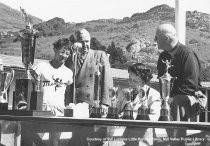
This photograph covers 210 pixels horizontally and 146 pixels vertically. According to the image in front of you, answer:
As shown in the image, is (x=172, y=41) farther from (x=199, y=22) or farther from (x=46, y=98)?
(x=199, y=22)

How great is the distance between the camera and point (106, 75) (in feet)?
14.1

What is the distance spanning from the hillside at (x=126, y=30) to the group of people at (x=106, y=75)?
4209 centimetres

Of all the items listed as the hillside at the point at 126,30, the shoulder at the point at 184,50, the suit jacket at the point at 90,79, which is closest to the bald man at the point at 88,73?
the suit jacket at the point at 90,79

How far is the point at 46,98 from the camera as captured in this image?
163 inches

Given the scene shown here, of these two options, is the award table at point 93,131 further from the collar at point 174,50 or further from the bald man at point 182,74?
the collar at point 174,50

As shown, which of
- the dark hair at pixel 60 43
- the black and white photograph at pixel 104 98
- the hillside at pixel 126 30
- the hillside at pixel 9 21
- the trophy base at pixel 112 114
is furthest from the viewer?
the hillside at pixel 9 21

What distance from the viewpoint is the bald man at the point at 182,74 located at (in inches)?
127

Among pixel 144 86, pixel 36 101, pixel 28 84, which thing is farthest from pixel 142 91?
pixel 28 84

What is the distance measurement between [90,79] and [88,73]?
2.8 inches

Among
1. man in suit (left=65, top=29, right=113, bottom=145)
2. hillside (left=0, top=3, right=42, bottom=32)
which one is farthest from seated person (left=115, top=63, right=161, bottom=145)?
hillside (left=0, top=3, right=42, bottom=32)

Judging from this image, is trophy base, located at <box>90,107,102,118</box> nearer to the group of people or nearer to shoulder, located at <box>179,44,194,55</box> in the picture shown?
the group of people

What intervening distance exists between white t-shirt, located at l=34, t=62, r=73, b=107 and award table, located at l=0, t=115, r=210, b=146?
88 centimetres

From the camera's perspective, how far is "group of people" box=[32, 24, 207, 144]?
3293mm

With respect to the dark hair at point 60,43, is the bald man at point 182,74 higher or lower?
lower
